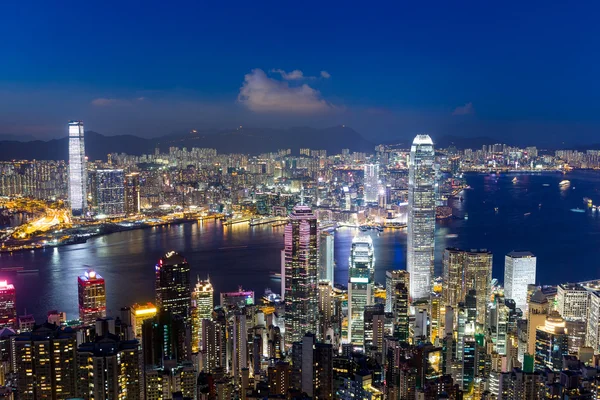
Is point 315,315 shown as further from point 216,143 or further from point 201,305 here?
point 216,143

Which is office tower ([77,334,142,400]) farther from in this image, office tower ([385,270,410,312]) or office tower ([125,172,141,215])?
office tower ([125,172,141,215])

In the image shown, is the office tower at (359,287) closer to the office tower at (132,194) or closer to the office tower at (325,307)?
the office tower at (325,307)

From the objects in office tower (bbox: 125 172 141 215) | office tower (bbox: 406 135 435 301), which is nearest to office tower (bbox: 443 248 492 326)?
office tower (bbox: 406 135 435 301)

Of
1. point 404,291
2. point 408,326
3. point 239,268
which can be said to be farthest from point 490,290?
point 239,268

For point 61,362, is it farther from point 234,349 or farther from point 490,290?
point 490,290

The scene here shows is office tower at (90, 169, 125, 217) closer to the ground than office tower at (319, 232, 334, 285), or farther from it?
farther from it

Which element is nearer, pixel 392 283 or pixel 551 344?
pixel 551 344

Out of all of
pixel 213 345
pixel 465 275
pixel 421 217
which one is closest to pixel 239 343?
pixel 213 345
